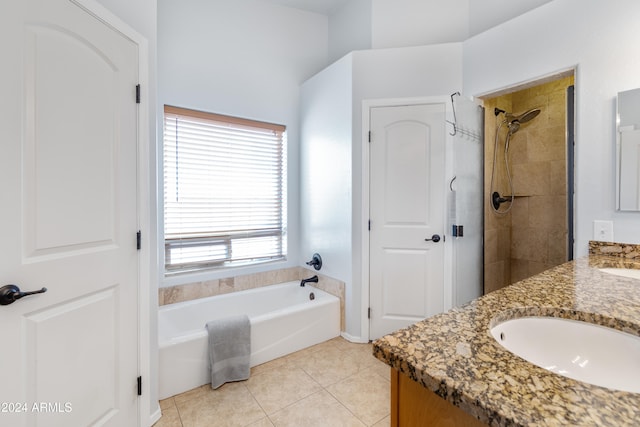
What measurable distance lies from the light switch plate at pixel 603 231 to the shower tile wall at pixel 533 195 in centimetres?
86

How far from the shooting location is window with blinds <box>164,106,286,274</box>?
100.0 inches

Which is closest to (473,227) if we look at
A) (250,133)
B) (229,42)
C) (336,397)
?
(336,397)

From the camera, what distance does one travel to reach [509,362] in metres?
0.58

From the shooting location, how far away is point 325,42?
134 inches

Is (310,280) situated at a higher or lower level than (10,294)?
lower

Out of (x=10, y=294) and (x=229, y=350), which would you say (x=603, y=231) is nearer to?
(x=229, y=350)

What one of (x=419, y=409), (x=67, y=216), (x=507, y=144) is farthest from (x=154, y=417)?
(x=507, y=144)

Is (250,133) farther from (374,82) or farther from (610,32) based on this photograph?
(610,32)

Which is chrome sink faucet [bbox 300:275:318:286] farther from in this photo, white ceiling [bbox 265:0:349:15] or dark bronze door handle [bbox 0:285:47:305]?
white ceiling [bbox 265:0:349:15]

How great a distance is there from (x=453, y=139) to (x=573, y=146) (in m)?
0.75

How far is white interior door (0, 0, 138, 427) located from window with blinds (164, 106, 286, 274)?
3.36 ft

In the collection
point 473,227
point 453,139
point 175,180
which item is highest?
point 453,139

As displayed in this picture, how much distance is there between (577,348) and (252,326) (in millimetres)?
1924

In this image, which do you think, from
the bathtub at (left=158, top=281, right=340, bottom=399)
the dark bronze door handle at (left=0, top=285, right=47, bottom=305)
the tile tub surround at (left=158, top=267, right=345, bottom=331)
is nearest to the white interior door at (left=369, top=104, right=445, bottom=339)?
the tile tub surround at (left=158, top=267, right=345, bottom=331)
